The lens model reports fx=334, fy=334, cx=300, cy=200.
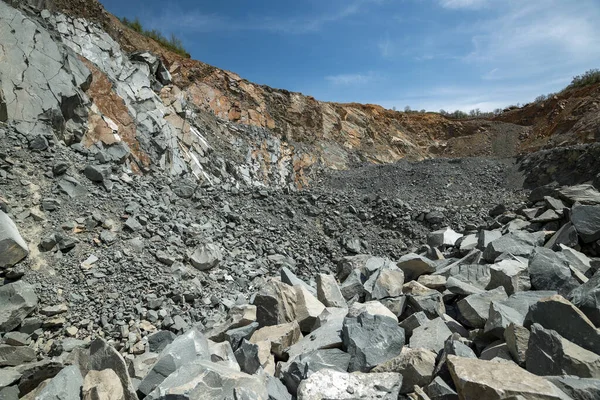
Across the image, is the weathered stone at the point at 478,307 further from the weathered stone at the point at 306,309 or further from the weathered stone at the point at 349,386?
the weathered stone at the point at 306,309

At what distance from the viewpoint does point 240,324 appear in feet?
13.7

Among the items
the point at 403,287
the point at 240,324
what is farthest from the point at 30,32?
the point at 403,287

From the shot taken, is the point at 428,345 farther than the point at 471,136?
No

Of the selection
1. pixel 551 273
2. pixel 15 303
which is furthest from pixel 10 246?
pixel 551 273

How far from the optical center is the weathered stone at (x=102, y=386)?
2590mm

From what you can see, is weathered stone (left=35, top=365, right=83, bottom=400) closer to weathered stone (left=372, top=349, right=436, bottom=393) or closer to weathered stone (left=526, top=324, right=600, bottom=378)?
weathered stone (left=372, top=349, right=436, bottom=393)

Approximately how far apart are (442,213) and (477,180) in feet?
22.6

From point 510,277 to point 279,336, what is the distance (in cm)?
282

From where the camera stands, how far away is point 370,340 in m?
3.17

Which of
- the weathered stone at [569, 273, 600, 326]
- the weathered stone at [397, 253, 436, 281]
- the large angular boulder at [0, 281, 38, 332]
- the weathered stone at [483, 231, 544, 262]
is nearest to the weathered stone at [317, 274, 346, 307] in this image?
the weathered stone at [397, 253, 436, 281]

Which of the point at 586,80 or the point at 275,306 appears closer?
the point at 275,306

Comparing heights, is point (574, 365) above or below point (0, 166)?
below

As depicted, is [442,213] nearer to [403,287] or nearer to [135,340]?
[403,287]

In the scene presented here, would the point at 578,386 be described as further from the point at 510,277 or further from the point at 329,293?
the point at 329,293
